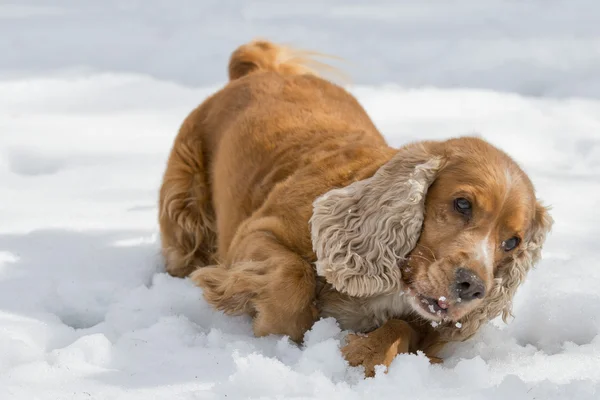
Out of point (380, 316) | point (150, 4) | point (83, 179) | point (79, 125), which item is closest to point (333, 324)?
point (380, 316)

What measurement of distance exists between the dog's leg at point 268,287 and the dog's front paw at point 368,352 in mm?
267

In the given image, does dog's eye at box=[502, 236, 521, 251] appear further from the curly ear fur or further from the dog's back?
the dog's back

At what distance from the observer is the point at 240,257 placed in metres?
3.67

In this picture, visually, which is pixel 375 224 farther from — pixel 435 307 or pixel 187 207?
pixel 187 207

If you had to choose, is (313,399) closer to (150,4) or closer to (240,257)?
(240,257)

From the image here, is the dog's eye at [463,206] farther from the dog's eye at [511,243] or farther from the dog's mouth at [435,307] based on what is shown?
the dog's mouth at [435,307]

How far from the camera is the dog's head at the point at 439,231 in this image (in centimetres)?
304

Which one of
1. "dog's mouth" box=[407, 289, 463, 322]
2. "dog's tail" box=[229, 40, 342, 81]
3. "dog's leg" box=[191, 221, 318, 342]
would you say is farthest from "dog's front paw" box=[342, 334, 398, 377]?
"dog's tail" box=[229, 40, 342, 81]

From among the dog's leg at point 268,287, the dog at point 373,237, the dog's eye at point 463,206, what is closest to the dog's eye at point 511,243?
the dog at point 373,237

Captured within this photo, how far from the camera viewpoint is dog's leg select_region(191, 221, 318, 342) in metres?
3.31

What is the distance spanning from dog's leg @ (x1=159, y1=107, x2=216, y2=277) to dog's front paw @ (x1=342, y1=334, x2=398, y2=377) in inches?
64.6

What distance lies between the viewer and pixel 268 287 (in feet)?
11.0

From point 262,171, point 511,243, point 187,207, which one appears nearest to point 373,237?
point 511,243

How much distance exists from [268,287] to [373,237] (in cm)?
44
